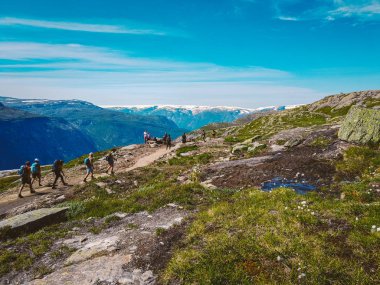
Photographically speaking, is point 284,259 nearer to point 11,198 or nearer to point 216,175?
point 216,175

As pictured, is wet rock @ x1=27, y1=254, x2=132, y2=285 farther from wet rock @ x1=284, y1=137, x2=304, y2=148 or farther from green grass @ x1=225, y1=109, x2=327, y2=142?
green grass @ x1=225, y1=109, x2=327, y2=142

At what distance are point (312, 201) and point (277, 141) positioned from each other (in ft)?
80.1

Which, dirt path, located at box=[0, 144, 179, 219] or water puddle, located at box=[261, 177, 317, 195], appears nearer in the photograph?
water puddle, located at box=[261, 177, 317, 195]

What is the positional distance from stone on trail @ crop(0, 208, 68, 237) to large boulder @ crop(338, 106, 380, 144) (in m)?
26.0

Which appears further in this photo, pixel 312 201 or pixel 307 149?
pixel 307 149

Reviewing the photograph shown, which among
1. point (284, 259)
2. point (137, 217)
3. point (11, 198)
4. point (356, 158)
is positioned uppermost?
point (356, 158)

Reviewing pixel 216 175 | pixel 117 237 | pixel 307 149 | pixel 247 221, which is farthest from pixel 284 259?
pixel 307 149

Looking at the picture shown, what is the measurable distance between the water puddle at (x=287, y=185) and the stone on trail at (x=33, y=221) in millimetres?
13291

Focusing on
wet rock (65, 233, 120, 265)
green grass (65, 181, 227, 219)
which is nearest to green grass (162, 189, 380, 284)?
wet rock (65, 233, 120, 265)

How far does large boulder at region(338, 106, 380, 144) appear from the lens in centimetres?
2733

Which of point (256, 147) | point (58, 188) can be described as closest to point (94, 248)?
point (58, 188)

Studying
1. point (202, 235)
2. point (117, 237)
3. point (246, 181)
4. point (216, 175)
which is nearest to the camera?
point (202, 235)

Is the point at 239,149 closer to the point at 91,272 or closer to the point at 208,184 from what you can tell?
the point at 208,184

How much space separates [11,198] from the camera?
30.4 meters
